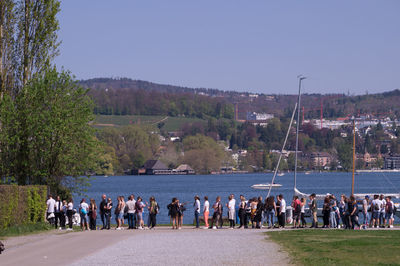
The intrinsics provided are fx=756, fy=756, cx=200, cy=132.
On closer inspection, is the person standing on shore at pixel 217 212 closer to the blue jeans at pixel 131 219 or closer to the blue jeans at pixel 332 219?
the blue jeans at pixel 131 219

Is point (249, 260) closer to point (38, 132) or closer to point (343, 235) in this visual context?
point (343, 235)

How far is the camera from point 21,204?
3419 centimetres

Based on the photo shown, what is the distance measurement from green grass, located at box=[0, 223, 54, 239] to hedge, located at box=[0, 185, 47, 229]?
14.4 inches

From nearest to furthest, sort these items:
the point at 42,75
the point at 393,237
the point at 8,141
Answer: the point at 393,237 → the point at 8,141 → the point at 42,75

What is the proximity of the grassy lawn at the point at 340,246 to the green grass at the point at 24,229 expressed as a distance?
34.2 feet

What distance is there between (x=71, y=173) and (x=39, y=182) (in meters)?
A: 1.80

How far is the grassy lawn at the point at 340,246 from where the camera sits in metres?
20.9

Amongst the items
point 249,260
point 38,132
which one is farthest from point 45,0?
point 249,260

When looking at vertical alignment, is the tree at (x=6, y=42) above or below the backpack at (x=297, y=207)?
above

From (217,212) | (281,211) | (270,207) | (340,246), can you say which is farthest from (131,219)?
(340,246)

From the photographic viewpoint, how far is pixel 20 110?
4112cm

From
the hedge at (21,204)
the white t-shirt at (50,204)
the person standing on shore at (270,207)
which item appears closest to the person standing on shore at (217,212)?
the person standing on shore at (270,207)

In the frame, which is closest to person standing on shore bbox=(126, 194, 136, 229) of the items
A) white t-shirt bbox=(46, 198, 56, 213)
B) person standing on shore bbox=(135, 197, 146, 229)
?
person standing on shore bbox=(135, 197, 146, 229)

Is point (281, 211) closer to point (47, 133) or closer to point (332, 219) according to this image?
point (332, 219)
